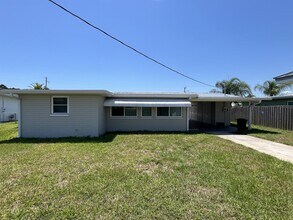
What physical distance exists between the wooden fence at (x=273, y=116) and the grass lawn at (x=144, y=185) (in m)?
9.23

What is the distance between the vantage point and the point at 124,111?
1441 centimetres

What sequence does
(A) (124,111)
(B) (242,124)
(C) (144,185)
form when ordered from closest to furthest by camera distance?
(C) (144,185) < (A) (124,111) < (B) (242,124)

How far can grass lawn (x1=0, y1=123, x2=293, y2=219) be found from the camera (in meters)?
3.78

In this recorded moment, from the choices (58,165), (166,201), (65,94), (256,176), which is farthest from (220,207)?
(65,94)

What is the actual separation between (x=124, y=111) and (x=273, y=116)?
1254 cm

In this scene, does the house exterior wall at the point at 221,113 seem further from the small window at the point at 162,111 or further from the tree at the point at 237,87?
the tree at the point at 237,87

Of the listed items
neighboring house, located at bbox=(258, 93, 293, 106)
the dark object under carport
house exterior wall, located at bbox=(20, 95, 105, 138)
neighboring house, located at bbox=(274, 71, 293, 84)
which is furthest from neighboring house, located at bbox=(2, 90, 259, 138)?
neighboring house, located at bbox=(274, 71, 293, 84)

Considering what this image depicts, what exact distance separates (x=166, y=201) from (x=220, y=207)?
1.08m

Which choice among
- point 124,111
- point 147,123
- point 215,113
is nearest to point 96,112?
point 124,111

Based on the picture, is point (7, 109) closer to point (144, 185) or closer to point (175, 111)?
point (175, 111)

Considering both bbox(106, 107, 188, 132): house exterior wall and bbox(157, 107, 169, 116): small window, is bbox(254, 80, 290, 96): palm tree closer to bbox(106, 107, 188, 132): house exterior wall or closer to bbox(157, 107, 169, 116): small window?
bbox(106, 107, 188, 132): house exterior wall

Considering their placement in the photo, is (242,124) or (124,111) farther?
(242,124)

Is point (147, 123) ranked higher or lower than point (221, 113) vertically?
lower

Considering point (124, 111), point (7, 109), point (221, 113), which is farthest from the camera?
point (7, 109)
